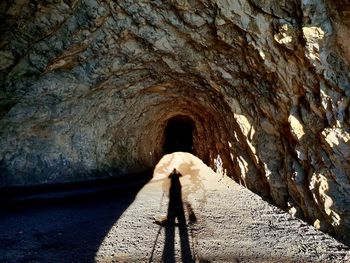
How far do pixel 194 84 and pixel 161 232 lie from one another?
5767 millimetres

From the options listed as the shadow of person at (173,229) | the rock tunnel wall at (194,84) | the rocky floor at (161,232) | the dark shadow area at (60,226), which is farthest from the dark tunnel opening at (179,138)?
the rocky floor at (161,232)

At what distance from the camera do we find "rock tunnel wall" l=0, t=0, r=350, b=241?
5.52 m

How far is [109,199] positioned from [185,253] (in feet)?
14.2

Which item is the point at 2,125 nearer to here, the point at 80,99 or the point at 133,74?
the point at 80,99

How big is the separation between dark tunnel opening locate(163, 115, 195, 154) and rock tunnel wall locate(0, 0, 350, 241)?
10953 millimetres

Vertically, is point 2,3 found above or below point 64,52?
above

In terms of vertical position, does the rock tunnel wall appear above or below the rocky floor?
above

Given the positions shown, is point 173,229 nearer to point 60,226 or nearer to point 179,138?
point 60,226

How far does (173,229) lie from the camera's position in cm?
677

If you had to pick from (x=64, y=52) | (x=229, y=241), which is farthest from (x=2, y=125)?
(x=229, y=241)

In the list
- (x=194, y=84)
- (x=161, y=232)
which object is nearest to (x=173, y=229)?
(x=161, y=232)

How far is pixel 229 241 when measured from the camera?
6156 millimetres

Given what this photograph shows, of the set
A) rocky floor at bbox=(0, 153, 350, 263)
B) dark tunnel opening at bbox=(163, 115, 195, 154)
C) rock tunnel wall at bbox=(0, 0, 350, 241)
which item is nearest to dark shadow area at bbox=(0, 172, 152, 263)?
rocky floor at bbox=(0, 153, 350, 263)

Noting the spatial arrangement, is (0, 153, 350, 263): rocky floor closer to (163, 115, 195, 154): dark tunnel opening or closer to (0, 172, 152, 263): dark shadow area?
(0, 172, 152, 263): dark shadow area
